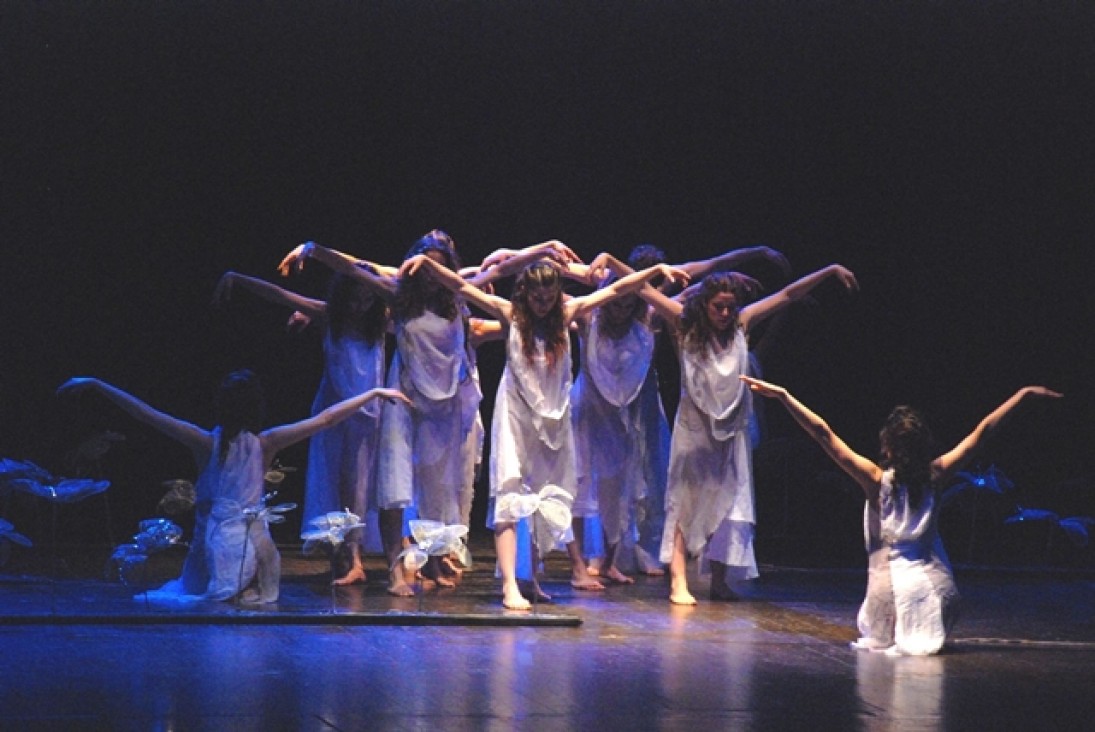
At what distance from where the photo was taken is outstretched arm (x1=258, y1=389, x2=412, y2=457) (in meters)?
6.32

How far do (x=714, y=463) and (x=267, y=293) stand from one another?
74.7 inches

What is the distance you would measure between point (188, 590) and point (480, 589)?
116 cm

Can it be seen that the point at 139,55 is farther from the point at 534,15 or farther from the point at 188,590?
the point at 188,590

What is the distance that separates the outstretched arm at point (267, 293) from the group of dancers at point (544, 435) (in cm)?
1

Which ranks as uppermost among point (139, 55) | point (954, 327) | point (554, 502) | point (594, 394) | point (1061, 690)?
point (139, 55)

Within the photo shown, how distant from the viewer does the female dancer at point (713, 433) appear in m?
6.70

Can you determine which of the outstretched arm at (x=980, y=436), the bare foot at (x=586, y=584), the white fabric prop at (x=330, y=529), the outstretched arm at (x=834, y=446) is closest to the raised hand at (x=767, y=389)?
the outstretched arm at (x=834, y=446)

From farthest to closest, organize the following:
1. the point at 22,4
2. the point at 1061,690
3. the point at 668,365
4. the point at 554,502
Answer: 1. the point at 668,365
2. the point at 22,4
3. the point at 554,502
4. the point at 1061,690

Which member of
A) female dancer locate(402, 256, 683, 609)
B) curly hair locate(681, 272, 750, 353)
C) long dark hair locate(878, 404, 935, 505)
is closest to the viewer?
long dark hair locate(878, 404, 935, 505)

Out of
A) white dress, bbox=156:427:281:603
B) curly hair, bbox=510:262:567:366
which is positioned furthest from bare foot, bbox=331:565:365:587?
curly hair, bbox=510:262:567:366

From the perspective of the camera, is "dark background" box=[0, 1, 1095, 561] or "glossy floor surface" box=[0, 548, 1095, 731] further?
"dark background" box=[0, 1, 1095, 561]

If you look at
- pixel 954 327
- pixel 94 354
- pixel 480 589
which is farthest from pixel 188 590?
pixel 954 327

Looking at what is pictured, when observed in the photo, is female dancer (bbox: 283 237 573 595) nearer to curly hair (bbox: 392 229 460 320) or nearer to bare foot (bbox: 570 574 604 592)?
curly hair (bbox: 392 229 460 320)

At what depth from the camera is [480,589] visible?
6.88 metres
